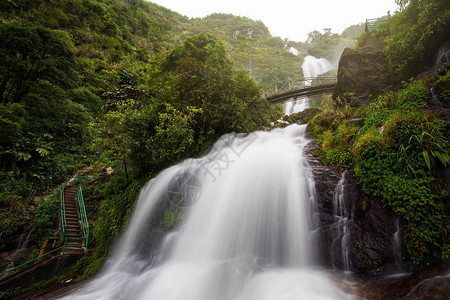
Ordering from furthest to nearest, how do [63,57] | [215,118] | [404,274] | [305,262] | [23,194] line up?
1. [215,118]
2. [63,57]
3. [23,194]
4. [305,262]
5. [404,274]

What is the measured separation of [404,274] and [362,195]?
159 centimetres

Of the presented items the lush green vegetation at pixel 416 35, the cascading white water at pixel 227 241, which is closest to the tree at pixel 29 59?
the cascading white water at pixel 227 241

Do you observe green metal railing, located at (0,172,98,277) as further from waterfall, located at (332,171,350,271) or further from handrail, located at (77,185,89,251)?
waterfall, located at (332,171,350,271)

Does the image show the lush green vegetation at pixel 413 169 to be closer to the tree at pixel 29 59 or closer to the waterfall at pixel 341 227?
the waterfall at pixel 341 227

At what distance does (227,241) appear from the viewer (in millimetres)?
5293

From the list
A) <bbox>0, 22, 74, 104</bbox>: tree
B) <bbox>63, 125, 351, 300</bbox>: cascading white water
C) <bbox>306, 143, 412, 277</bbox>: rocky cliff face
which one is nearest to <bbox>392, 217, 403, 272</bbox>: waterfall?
<bbox>306, 143, 412, 277</bbox>: rocky cliff face

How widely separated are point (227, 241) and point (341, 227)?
118 inches

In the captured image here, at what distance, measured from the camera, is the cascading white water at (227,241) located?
4215mm

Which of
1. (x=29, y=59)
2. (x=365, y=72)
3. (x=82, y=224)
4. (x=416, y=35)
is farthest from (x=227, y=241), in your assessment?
(x=29, y=59)

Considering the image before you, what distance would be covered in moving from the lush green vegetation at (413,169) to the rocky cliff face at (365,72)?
152 inches

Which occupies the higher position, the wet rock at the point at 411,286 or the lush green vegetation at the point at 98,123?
the lush green vegetation at the point at 98,123

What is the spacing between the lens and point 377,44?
388 inches

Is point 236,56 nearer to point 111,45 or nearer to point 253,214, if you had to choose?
point 111,45

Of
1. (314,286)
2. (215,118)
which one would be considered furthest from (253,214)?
(215,118)
